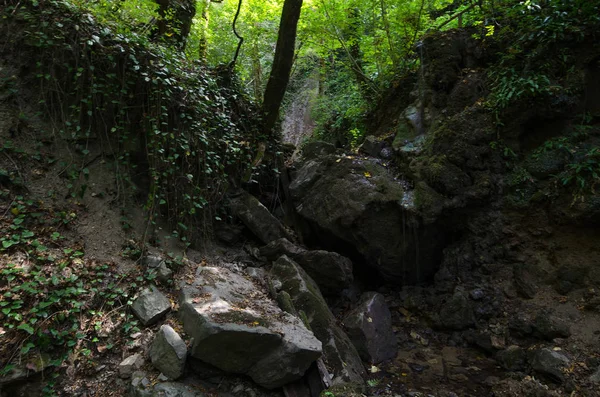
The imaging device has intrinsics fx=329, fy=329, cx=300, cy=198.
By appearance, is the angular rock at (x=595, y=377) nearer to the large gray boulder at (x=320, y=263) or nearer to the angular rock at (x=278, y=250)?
the large gray boulder at (x=320, y=263)

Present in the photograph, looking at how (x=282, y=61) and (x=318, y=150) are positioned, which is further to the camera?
(x=318, y=150)

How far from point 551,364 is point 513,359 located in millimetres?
513

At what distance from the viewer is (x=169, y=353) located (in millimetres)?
3150

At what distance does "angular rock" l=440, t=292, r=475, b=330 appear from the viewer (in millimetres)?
5254

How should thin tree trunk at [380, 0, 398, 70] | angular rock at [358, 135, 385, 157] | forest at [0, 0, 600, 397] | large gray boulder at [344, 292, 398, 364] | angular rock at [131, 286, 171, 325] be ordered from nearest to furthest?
forest at [0, 0, 600, 397] < angular rock at [131, 286, 171, 325] < large gray boulder at [344, 292, 398, 364] < angular rock at [358, 135, 385, 157] < thin tree trunk at [380, 0, 398, 70]

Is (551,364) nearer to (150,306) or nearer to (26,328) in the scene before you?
(150,306)

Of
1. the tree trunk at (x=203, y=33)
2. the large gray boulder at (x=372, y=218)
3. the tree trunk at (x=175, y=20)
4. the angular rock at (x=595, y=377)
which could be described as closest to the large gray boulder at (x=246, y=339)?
the large gray boulder at (x=372, y=218)

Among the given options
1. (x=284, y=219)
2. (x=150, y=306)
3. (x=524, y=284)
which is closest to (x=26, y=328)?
(x=150, y=306)

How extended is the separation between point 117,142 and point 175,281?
2.19 m

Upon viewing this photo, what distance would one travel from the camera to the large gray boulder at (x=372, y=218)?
19.3 feet

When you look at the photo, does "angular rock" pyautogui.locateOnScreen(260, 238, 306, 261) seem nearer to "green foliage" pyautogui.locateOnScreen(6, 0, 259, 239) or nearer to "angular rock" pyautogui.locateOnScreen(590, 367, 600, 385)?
"green foliage" pyautogui.locateOnScreen(6, 0, 259, 239)

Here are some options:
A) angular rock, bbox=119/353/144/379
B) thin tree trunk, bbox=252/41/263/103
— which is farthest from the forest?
thin tree trunk, bbox=252/41/263/103

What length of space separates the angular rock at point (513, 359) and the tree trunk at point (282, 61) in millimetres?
5680

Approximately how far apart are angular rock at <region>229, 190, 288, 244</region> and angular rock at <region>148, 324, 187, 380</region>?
2795 mm
